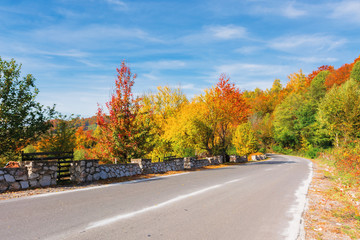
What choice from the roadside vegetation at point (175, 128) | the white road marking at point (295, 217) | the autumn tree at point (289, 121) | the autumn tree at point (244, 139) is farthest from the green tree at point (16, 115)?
the autumn tree at point (289, 121)

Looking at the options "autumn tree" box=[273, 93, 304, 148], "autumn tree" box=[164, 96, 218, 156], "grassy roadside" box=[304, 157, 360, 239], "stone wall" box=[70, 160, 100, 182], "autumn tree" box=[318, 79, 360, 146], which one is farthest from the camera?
"autumn tree" box=[273, 93, 304, 148]

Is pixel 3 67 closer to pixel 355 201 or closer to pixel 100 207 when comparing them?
pixel 100 207

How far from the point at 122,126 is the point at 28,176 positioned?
20.9ft

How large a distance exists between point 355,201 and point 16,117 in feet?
52.9

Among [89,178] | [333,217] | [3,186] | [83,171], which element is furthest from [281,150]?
[3,186]

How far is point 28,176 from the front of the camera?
384 inches

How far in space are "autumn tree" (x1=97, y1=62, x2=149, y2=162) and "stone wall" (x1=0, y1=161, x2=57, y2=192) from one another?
16.1 feet

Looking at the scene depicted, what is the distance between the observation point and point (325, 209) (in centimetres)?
727

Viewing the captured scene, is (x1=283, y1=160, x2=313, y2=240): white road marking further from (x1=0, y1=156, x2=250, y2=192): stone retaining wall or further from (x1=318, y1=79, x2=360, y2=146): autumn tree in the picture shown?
(x1=318, y1=79, x2=360, y2=146): autumn tree

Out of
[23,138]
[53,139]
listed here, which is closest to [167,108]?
[53,139]

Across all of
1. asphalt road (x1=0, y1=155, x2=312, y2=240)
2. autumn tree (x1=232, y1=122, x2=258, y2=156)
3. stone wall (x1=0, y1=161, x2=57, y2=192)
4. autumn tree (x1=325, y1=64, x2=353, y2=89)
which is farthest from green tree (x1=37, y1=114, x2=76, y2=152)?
autumn tree (x1=325, y1=64, x2=353, y2=89)

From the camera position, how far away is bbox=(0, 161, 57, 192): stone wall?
29.7 ft

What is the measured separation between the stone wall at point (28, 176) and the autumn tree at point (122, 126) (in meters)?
4.90

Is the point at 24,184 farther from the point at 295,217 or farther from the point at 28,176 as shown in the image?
the point at 295,217
